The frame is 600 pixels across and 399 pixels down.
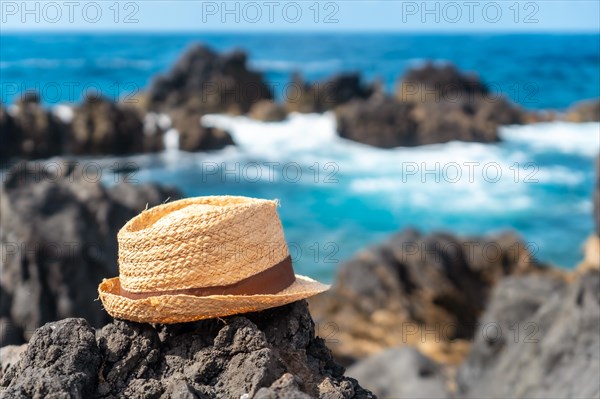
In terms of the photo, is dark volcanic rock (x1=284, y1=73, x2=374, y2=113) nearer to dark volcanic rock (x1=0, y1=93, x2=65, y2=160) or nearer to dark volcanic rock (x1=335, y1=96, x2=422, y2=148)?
dark volcanic rock (x1=335, y1=96, x2=422, y2=148)

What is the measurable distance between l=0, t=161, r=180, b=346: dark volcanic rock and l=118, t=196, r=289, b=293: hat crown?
17.1 feet

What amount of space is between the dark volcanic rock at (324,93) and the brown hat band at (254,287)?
34.5 meters

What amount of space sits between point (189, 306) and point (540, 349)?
3560 mm

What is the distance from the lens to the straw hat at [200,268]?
3.09 m

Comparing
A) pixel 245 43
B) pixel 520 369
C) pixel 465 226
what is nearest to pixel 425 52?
pixel 245 43

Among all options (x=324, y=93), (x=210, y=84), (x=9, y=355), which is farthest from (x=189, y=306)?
(x=324, y=93)

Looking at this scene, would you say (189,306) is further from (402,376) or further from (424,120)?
(424,120)

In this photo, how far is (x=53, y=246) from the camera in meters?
8.41

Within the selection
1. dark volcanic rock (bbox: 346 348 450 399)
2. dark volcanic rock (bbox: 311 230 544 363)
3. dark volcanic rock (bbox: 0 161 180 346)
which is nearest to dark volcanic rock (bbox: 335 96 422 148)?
dark volcanic rock (bbox: 311 230 544 363)

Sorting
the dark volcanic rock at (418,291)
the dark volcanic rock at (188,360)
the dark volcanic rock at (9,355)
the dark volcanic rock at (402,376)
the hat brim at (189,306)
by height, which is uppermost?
the hat brim at (189,306)

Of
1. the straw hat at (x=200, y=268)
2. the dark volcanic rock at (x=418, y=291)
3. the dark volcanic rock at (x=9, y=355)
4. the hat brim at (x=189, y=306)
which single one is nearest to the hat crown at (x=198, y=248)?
the straw hat at (x=200, y=268)

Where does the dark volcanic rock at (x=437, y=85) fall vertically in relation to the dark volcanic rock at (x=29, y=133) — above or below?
above

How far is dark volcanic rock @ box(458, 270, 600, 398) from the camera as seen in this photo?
4.99 metres

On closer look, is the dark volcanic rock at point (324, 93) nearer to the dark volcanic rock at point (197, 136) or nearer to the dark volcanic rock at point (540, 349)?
the dark volcanic rock at point (197, 136)
